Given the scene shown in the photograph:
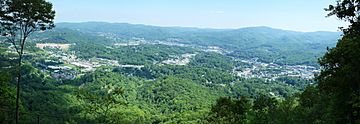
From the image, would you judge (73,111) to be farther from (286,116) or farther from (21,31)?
(21,31)

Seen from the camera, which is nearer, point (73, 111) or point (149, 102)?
point (73, 111)

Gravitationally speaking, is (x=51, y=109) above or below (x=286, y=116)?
below

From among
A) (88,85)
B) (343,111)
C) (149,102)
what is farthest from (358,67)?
(88,85)

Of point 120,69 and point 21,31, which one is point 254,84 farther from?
point 21,31

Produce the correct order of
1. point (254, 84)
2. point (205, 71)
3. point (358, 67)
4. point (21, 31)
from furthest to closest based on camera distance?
point (205, 71) < point (254, 84) < point (21, 31) < point (358, 67)

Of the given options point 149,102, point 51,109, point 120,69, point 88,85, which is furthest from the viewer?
point 120,69

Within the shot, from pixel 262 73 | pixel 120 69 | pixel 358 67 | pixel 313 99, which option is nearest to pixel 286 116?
pixel 313 99

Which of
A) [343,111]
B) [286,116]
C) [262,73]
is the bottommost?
[262,73]

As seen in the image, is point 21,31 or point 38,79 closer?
point 21,31

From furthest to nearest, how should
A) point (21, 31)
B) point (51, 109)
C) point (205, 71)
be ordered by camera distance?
point (205, 71) < point (51, 109) < point (21, 31)
